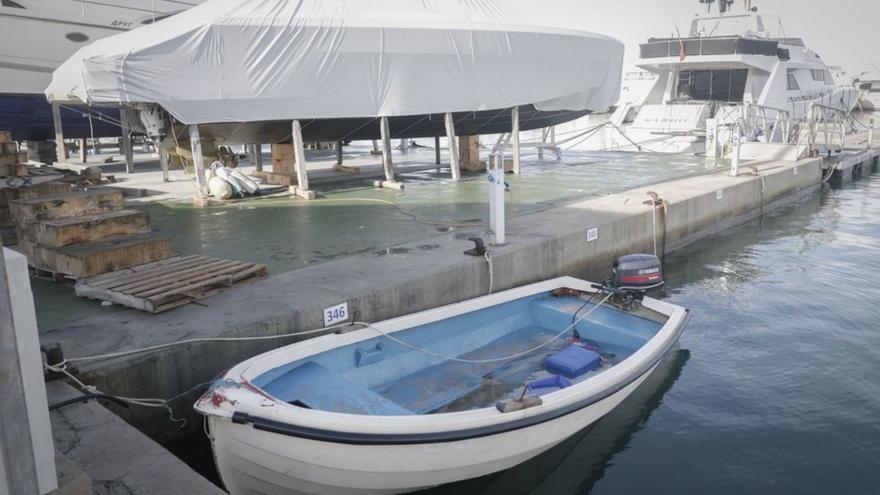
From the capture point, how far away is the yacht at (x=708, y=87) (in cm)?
2753

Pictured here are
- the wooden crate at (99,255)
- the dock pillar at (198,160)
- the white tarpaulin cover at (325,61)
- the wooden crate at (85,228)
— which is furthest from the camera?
the dock pillar at (198,160)

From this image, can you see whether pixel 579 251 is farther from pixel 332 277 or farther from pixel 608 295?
pixel 332 277

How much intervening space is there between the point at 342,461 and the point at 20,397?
2.42 m

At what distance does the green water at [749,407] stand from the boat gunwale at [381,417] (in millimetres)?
751

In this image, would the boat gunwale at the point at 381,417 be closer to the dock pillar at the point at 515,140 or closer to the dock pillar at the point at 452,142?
the dock pillar at the point at 452,142

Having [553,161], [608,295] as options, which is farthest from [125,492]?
Answer: [553,161]

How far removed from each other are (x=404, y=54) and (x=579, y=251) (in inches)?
244

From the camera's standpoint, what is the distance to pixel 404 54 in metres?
13.3

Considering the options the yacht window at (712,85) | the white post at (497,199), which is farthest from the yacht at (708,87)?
the white post at (497,199)

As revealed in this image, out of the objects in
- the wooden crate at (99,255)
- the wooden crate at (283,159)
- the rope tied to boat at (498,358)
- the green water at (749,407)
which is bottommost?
the green water at (749,407)

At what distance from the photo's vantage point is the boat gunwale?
4.10 m

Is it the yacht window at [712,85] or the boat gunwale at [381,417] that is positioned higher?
the yacht window at [712,85]

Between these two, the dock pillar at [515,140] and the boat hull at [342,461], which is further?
the dock pillar at [515,140]

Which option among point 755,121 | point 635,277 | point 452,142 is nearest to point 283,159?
point 452,142
